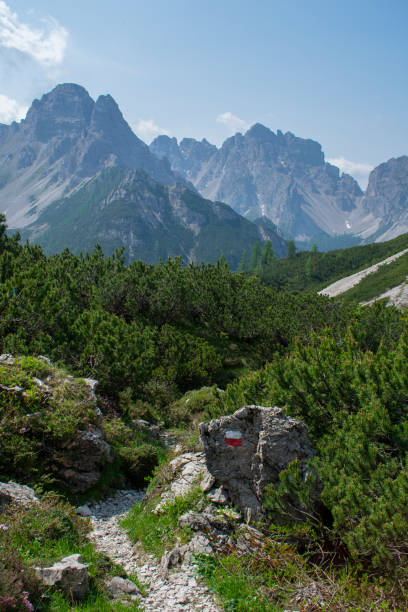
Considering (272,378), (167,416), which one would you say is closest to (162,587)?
(272,378)

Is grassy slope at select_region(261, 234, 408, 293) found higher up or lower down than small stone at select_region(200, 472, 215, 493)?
higher up

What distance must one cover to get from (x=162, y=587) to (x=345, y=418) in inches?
200

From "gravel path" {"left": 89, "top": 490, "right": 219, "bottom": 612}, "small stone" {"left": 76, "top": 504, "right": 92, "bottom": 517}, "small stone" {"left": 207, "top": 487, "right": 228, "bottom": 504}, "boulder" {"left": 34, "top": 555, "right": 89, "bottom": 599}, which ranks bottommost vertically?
"gravel path" {"left": 89, "top": 490, "right": 219, "bottom": 612}

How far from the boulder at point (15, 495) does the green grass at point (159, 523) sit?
230 cm

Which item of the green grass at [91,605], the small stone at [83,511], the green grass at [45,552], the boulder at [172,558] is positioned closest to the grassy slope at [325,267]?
the small stone at [83,511]

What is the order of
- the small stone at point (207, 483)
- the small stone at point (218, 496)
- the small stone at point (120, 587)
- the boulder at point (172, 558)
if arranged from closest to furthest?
the small stone at point (120, 587) → the boulder at point (172, 558) → the small stone at point (218, 496) → the small stone at point (207, 483)

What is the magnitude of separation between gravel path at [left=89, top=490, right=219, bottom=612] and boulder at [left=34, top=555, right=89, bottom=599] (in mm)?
1056

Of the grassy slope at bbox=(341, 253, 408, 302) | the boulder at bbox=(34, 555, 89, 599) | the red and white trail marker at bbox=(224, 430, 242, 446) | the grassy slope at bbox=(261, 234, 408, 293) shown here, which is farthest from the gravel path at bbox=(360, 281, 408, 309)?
the boulder at bbox=(34, 555, 89, 599)

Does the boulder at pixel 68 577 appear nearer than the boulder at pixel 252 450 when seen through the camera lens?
Yes

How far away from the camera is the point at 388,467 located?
7.09m

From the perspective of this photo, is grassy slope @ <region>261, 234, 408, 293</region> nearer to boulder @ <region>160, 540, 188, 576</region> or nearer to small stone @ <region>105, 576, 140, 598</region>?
boulder @ <region>160, 540, 188, 576</region>

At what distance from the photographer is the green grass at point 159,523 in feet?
25.0

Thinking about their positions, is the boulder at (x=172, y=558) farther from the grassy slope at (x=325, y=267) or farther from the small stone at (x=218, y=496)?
the grassy slope at (x=325, y=267)

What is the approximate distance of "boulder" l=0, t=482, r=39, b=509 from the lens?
707cm
